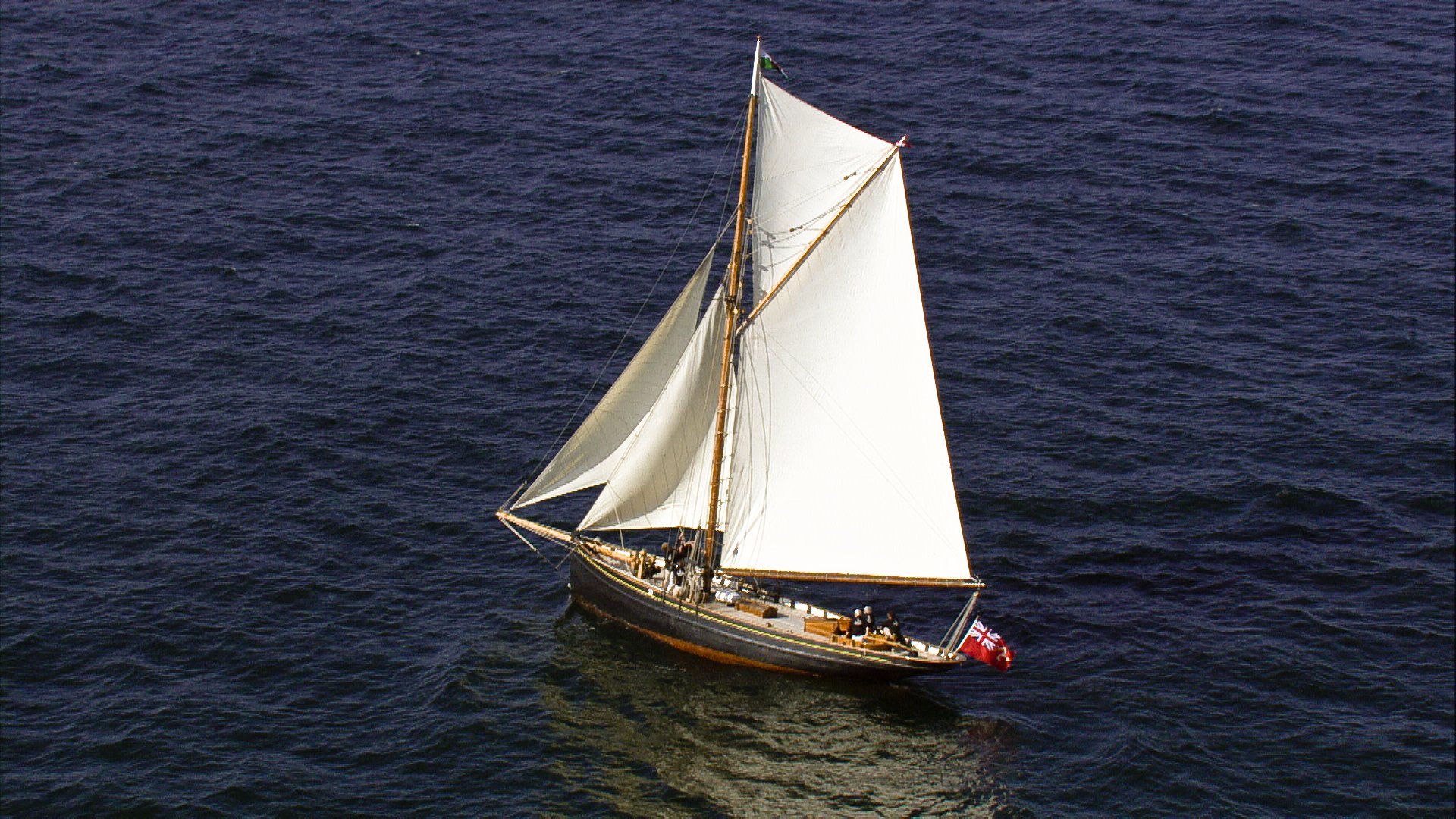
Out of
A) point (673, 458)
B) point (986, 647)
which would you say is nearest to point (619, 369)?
point (673, 458)

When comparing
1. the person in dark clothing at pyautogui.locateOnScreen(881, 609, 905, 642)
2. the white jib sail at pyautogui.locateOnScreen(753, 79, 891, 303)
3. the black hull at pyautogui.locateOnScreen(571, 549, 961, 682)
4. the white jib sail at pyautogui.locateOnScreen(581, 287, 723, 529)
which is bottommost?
the black hull at pyautogui.locateOnScreen(571, 549, 961, 682)

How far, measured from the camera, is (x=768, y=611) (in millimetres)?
74750

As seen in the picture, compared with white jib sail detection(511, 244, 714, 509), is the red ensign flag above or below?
below

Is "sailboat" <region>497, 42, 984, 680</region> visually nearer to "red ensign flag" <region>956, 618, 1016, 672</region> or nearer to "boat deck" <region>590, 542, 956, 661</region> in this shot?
"boat deck" <region>590, 542, 956, 661</region>

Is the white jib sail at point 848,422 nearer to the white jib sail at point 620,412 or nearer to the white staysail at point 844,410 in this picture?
the white staysail at point 844,410

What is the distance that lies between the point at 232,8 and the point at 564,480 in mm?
98327

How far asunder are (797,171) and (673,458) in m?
15.7

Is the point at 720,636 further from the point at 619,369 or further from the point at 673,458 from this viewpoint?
the point at 619,369

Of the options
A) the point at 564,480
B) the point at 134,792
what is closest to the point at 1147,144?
the point at 564,480

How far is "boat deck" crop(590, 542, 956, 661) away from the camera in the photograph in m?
71.6

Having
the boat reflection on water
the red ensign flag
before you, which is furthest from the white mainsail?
the boat reflection on water

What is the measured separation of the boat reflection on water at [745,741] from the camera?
216ft

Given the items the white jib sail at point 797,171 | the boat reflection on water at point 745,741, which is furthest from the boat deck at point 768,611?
the white jib sail at point 797,171

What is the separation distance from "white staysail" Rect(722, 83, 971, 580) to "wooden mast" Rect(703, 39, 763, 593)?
0.70 m
